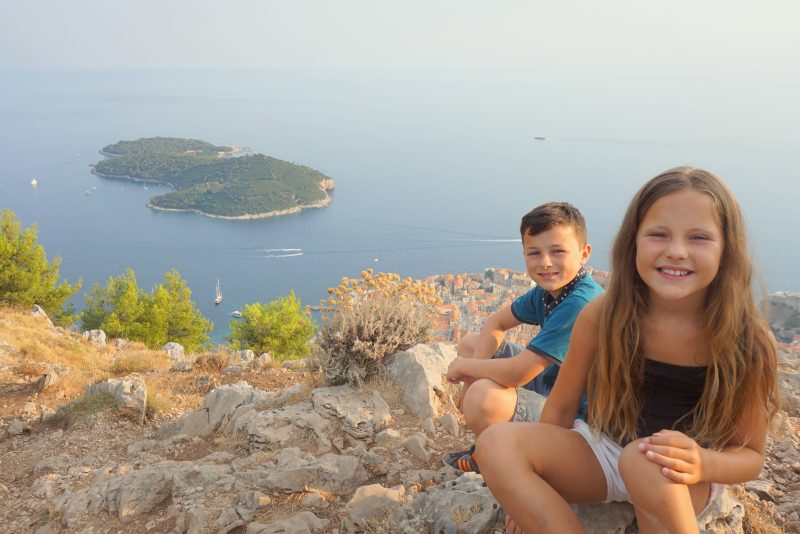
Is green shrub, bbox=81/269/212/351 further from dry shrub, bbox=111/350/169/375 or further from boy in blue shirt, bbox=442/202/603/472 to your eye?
boy in blue shirt, bbox=442/202/603/472

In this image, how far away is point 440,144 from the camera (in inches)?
4481

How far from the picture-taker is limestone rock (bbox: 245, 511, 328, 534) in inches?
108

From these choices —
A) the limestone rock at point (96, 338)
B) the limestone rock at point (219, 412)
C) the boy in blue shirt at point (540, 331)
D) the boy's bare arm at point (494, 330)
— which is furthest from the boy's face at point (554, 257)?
the limestone rock at point (96, 338)

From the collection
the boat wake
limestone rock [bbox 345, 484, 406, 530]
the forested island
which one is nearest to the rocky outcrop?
limestone rock [bbox 345, 484, 406, 530]

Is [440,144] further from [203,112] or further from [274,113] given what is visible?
[203,112]

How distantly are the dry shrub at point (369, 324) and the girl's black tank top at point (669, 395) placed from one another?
2.63 meters

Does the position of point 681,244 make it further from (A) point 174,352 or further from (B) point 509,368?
(A) point 174,352

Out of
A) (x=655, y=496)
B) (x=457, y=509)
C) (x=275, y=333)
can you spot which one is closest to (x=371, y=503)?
(x=457, y=509)

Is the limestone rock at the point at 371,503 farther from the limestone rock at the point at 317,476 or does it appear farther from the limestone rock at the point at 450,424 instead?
the limestone rock at the point at 450,424

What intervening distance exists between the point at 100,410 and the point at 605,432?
4.86 meters

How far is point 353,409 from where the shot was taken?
4.03 meters

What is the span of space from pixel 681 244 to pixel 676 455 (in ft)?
2.24

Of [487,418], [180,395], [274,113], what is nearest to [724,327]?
[487,418]

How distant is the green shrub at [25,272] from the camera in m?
15.3
